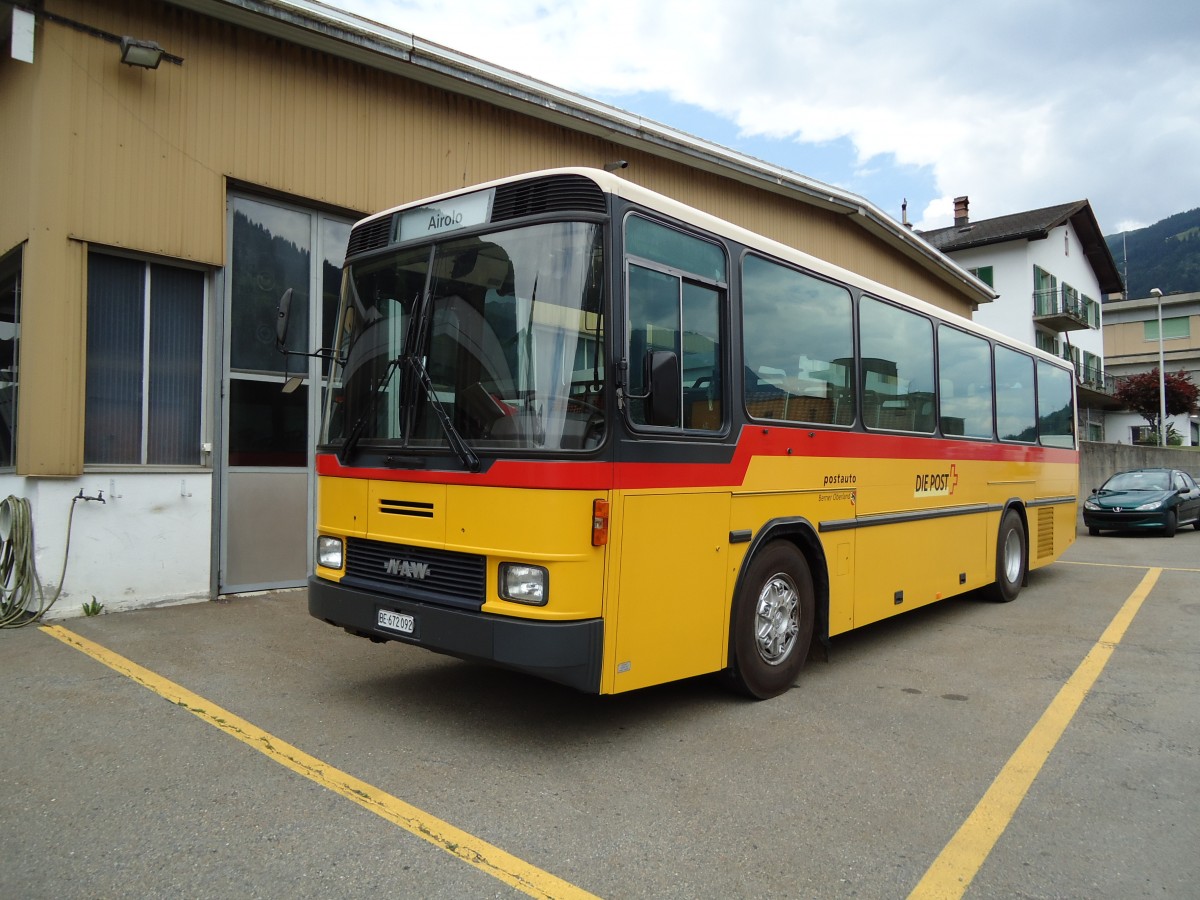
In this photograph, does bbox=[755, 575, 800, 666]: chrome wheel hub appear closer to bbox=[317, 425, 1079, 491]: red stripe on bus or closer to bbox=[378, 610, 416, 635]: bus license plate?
bbox=[317, 425, 1079, 491]: red stripe on bus

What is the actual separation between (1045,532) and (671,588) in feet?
26.2

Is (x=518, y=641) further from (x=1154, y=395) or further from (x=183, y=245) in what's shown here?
(x=1154, y=395)

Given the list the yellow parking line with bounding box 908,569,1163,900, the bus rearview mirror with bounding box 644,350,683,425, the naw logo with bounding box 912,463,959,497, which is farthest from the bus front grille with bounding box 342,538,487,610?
the naw logo with bounding box 912,463,959,497

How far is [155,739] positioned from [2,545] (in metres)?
4.32

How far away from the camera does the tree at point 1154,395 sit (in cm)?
4419

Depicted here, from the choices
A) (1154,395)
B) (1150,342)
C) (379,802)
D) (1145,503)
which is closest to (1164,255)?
(1150,342)

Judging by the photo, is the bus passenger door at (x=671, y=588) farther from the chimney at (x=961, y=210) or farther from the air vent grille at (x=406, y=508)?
the chimney at (x=961, y=210)

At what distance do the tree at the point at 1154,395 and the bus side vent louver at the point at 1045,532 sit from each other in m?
40.2

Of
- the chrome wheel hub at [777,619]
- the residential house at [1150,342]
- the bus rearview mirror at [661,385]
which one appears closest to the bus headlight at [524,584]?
the bus rearview mirror at [661,385]

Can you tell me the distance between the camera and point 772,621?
5.43 m

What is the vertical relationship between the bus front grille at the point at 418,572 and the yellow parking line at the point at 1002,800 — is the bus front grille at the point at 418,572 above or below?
above

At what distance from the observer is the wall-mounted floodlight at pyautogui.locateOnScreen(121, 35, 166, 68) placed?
7402mm

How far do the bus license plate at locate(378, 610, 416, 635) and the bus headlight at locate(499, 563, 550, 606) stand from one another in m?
0.64

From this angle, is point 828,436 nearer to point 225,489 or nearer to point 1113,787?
point 1113,787
